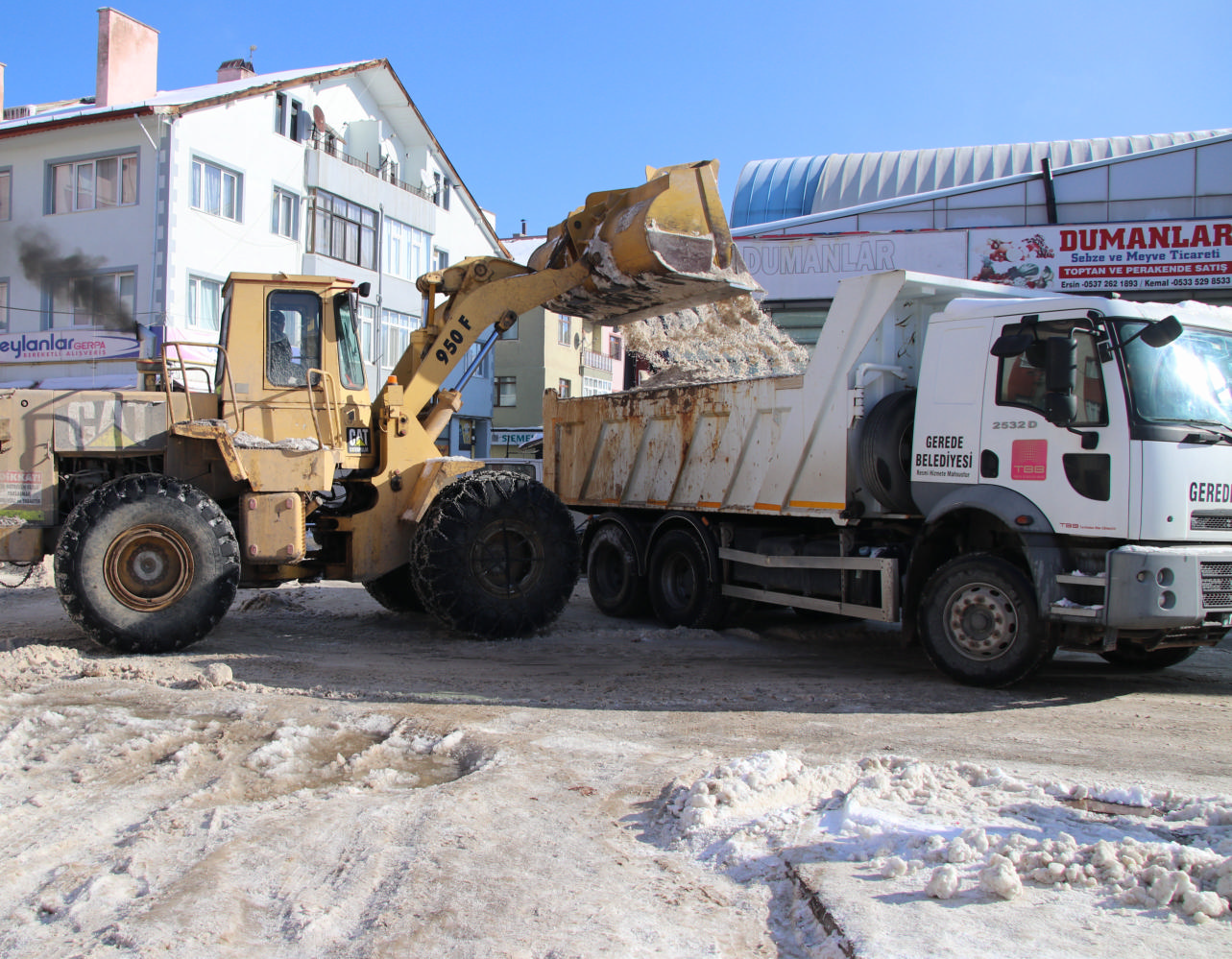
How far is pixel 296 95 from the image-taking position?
26.5 m

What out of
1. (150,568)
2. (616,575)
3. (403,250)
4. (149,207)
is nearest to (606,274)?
(616,575)

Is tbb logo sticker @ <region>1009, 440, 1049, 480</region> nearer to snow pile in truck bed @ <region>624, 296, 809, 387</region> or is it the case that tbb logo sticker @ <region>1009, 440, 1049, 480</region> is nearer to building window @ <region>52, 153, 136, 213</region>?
snow pile in truck bed @ <region>624, 296, 809, 387</region>

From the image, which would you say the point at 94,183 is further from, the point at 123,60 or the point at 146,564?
the point at 146,564

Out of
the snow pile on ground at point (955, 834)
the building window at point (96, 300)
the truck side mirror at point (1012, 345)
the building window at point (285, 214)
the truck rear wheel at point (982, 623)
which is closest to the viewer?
the snow pile on ground at point (955, 834)

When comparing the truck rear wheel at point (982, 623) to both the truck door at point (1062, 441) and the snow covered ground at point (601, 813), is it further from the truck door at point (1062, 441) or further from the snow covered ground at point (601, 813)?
the truck door at point (1062, 441)

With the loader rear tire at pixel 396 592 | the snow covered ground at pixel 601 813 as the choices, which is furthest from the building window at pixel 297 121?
the snow covered ground at pixel 601 813

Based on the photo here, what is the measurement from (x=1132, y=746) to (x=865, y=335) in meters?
3.79

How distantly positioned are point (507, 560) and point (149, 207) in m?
17.4

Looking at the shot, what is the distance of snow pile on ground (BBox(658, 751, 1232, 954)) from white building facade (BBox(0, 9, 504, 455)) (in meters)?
19.5

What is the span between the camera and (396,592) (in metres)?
10.7

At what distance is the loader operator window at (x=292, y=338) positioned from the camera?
8.97 meters

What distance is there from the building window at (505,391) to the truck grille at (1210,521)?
40.1m

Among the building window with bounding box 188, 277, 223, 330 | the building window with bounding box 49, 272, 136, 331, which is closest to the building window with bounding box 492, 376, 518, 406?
the building window with bounding box 188, 277, 223, 330

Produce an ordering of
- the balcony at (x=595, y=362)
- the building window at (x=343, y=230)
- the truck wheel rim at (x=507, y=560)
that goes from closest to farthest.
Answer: the truck wheel rim at (x=507, y=560) < the building window at (x=343, y=230) < the balcony at (x=595, y=362)
